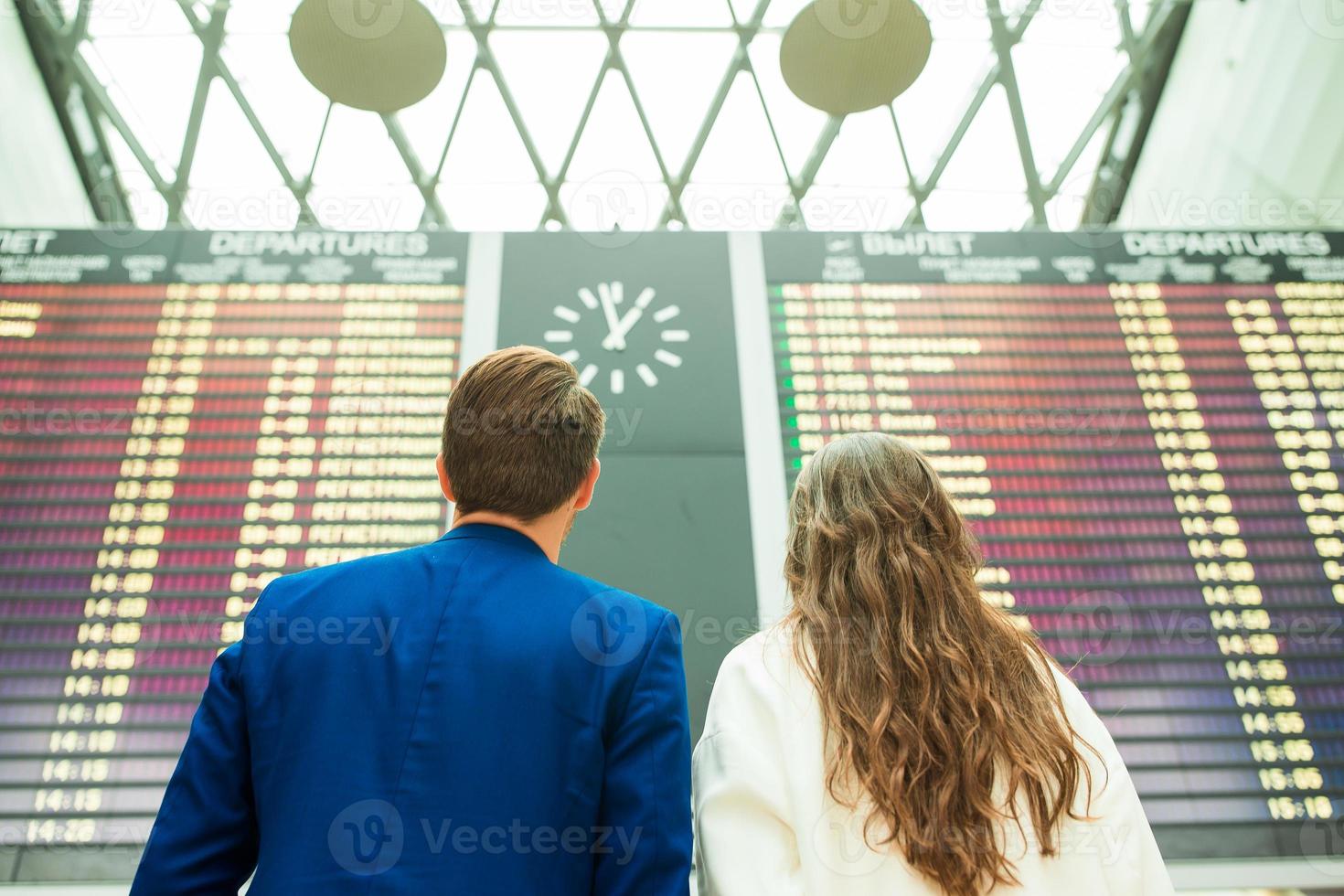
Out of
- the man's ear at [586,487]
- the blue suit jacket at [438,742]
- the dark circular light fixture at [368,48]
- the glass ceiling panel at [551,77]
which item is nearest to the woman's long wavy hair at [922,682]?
the blue suit jacket at [438,742]

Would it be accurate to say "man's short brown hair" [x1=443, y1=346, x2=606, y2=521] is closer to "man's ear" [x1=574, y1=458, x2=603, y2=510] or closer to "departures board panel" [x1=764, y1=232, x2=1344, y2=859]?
"man's ear" [x1=574, y1=458, x2=603, y2=510]

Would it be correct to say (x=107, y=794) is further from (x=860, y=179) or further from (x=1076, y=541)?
(x=860, y=179)

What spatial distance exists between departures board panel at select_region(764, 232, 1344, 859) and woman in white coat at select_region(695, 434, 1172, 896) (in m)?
1.70

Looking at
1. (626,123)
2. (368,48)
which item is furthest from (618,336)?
(626,123)

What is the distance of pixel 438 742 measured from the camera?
4.36ft

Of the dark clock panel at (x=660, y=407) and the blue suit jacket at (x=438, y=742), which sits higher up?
the dark clock panel at (x=660, y=407)

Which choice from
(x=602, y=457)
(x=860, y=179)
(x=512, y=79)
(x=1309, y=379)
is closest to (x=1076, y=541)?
(x=1309, y=379)

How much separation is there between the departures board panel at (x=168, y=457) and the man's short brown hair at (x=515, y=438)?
5.41 ft

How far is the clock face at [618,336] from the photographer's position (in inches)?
136

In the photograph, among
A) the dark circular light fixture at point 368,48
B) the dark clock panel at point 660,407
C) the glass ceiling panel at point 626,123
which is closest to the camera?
the dark clock panel at point 660,407

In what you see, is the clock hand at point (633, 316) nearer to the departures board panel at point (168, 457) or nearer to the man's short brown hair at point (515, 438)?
the departures board panel at point (168, 457)

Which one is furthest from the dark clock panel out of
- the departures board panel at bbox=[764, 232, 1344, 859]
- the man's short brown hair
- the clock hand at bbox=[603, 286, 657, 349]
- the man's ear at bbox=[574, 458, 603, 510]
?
the man's short brown hair

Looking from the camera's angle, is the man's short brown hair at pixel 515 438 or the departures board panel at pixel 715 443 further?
the departures board panel at pixel 715 443

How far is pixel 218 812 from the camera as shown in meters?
1.43
